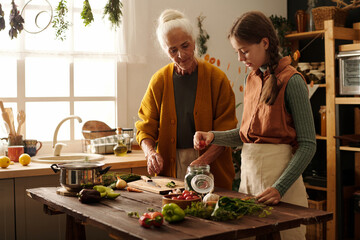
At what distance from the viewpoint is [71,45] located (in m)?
4.03

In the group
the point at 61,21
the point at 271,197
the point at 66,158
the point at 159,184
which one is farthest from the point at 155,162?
the point at 61,21

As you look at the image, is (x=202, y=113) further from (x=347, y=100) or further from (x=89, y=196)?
(x=347, y=100)

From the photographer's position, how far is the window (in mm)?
A: 3871

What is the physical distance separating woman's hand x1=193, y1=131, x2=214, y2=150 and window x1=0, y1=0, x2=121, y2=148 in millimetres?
2057

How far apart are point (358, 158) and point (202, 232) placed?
10.6 feet

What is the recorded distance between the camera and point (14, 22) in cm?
354

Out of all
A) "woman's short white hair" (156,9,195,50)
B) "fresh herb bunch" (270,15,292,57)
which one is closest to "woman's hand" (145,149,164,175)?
"woman's short white hair" (156,9,195,50)

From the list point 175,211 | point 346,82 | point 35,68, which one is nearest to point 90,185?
point 175,211

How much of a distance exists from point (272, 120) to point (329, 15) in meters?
2.79

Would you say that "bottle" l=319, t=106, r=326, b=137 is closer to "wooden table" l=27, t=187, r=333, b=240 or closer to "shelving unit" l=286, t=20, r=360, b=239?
"shelving unit" l=286, t=20, r=360, b=239

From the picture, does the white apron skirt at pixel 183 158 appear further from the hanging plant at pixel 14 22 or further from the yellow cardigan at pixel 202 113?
the hanging plant at pixel 14 22

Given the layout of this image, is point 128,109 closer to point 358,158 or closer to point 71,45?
point 71,45

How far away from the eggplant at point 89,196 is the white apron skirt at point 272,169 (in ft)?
2.25

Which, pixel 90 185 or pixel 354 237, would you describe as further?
pixel 354 237
